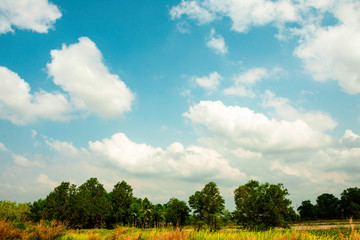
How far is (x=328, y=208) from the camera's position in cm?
9919

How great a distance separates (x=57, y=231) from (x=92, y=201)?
51.7 m

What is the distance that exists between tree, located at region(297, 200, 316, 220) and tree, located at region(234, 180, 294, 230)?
76.9 m

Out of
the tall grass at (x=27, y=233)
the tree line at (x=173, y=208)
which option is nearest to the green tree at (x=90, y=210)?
the tree line at (x=173, y=208)

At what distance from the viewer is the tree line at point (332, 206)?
94531 millimetres

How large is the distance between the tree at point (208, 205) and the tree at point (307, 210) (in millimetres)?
75064

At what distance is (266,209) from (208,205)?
52.8 ft

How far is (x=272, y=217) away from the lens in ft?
128

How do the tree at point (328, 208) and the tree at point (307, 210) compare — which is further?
the tree at point (307, 210)

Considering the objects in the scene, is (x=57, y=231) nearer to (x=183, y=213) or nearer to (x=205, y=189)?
(x=205, y=189)

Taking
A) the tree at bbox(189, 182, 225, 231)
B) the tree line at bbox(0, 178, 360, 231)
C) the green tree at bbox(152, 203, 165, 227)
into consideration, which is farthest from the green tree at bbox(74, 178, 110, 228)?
the tree at bbox(189, 182, 225, 231)

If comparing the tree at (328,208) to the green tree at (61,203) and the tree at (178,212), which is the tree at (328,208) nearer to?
the tree at (178,212)

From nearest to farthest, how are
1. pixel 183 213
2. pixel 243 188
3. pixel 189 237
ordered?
1. pixel 189 237
2. pixel 243 188
3. pixel 183 213

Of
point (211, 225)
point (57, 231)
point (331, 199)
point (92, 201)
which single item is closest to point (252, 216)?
point (211, 225)

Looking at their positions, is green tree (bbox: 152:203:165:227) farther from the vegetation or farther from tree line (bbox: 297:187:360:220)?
tree line (bbox: 297:187:360:220)
